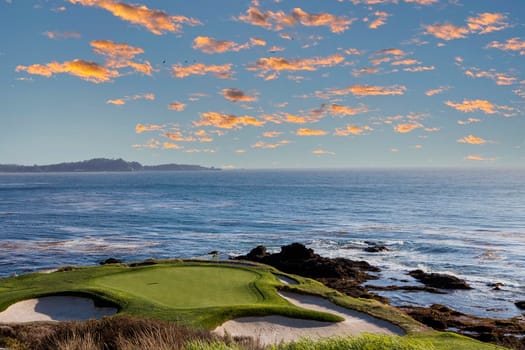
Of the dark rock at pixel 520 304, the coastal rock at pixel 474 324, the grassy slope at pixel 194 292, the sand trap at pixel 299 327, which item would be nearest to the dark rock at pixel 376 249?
the dark rock at pixel 520 304

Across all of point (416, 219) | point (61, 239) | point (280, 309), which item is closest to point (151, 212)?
point (61, 239)

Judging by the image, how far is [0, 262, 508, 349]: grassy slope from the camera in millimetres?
16031

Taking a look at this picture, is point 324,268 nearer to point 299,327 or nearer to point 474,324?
point 474,324

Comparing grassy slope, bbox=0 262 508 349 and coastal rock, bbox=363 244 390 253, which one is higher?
grassy slope, bbox=0 262 508 349

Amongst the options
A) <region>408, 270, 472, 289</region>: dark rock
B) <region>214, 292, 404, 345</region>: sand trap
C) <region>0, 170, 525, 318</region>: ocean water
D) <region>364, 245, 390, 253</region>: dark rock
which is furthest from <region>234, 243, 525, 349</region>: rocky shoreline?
<region>364, 245, 390, 253</region>: dark rock

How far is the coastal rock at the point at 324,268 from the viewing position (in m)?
31.6

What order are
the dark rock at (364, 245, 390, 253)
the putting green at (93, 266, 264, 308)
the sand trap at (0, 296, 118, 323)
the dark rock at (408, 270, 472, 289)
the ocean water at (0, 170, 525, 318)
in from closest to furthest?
the sand trap at (0, 296, 118, 323)
the putting green at (93, 266, 264, 308)
the dark rock at (408, 270, 472, 289)
the ocean water at (0, 170, 525, 318)
the dark rock at (364, 245, 390, 253)

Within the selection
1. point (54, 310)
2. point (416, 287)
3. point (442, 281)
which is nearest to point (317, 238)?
point (442, 281)

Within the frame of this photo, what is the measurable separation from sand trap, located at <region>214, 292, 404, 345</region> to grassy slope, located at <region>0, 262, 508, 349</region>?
271mm

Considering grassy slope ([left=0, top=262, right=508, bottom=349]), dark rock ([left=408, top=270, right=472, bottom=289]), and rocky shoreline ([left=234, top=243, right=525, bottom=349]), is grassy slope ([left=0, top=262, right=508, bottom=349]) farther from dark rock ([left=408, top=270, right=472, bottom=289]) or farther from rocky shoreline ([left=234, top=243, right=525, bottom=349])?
dark rock ([left=408, top=270, right=472, bottom=289])

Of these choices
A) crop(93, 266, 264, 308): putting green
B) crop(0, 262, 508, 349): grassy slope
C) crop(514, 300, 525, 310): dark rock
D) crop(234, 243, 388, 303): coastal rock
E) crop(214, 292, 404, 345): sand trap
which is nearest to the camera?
crop(214, 292, 404, 345): sand trap

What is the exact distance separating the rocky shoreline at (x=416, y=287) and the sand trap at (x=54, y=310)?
15921 mm

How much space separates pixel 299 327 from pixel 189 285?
5572 millimetres

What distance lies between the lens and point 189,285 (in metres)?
20.1
